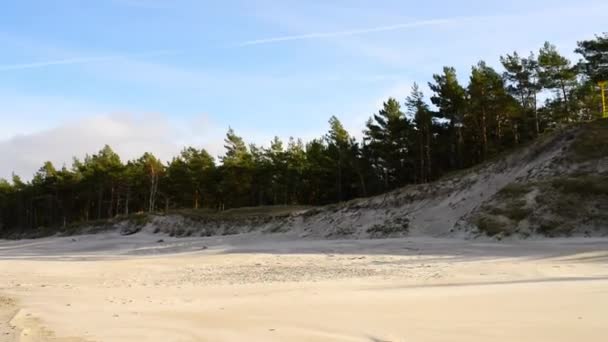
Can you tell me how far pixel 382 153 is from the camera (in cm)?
5334

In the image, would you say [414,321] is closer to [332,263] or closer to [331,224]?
[332,263]

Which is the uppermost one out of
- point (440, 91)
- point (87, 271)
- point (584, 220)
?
point (440, 91)

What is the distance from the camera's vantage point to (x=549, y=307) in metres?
7.36

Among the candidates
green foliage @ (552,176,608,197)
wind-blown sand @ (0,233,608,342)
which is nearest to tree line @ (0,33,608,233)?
green foliage @ (552,176,608,197)

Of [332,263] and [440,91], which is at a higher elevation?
[440,91]

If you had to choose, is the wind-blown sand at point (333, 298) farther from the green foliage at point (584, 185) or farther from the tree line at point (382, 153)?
the tree line at point (382, 153)

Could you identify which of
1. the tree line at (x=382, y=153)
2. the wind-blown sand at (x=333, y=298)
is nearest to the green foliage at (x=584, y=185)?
the wind-blown sand at (x=333, y=298)

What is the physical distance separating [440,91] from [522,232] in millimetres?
28832

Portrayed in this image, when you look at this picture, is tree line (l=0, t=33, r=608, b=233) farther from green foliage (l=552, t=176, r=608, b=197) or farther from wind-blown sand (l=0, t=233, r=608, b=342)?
wind-blown sand (l=0, t=233, r=608, b=342)

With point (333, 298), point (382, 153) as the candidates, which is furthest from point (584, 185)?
point (382, 153)

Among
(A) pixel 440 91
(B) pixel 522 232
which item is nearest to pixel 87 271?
(B) pixel 522 232

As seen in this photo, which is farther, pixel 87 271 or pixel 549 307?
pixel 87 271

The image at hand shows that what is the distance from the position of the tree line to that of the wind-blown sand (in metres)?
29.4

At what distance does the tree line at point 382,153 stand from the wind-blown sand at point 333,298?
29386mm
